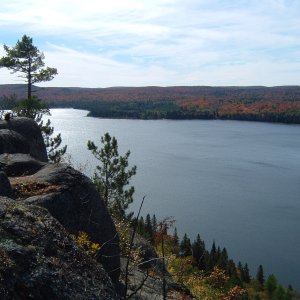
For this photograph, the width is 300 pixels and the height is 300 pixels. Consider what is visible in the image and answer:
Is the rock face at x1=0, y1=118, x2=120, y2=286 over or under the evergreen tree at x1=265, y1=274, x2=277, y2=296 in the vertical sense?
over

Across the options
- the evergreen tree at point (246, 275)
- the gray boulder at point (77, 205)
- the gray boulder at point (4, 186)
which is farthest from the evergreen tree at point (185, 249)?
the gray boulder at point (4, 186)

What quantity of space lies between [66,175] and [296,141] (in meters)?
107

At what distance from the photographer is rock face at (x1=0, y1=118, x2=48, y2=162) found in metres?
12.0

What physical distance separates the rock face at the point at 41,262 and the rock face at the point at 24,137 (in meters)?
8.30

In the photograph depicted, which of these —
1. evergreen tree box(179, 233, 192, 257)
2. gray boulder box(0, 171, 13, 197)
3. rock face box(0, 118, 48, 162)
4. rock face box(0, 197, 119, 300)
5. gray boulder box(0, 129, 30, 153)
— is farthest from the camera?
evergreen tree box(179, 233, 192, 257)

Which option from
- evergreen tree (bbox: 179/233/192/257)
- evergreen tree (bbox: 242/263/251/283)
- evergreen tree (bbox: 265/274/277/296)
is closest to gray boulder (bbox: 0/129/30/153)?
evergreen tree (bbox: 179/233/192/257)

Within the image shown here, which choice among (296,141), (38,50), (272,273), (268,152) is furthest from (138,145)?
(38,50)

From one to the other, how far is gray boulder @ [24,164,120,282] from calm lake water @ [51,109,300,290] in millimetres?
24204

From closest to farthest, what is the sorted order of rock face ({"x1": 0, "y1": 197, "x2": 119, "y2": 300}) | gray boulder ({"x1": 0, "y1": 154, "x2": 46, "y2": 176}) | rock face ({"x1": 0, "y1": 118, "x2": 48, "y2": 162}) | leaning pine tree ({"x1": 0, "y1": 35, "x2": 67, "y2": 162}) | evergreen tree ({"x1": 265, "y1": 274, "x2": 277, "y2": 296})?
rock face ({"x1": 0, "y1": 197, "x2": 119, "y2": 300}) → gray boulder ({"x1": 0, "y1": 154, "x2": 46, "y2": 176}) → rock face ({"x1": 0, "y1": 118, "x2": 48, "y2": 162}) → leaning pine tree ({"x1": 0, "y1": 35, "x2": 67, "y2": 162}) → evergreen tree ({"x1": 265, "y1": 274, "x2": 277, "y2": 296})

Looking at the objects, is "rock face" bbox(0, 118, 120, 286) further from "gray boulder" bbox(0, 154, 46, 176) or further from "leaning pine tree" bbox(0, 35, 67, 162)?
"leaning pine tree" bbox(0, 35, 67, 162)

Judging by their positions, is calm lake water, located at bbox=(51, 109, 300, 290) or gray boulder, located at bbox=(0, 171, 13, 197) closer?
gray boulder, located at bbox=(0, 171, 13, 197)

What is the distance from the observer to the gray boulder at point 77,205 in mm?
7008

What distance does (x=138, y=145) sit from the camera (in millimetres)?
95938

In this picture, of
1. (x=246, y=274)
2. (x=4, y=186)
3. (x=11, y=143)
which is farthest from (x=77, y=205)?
(x=246, y=274)
